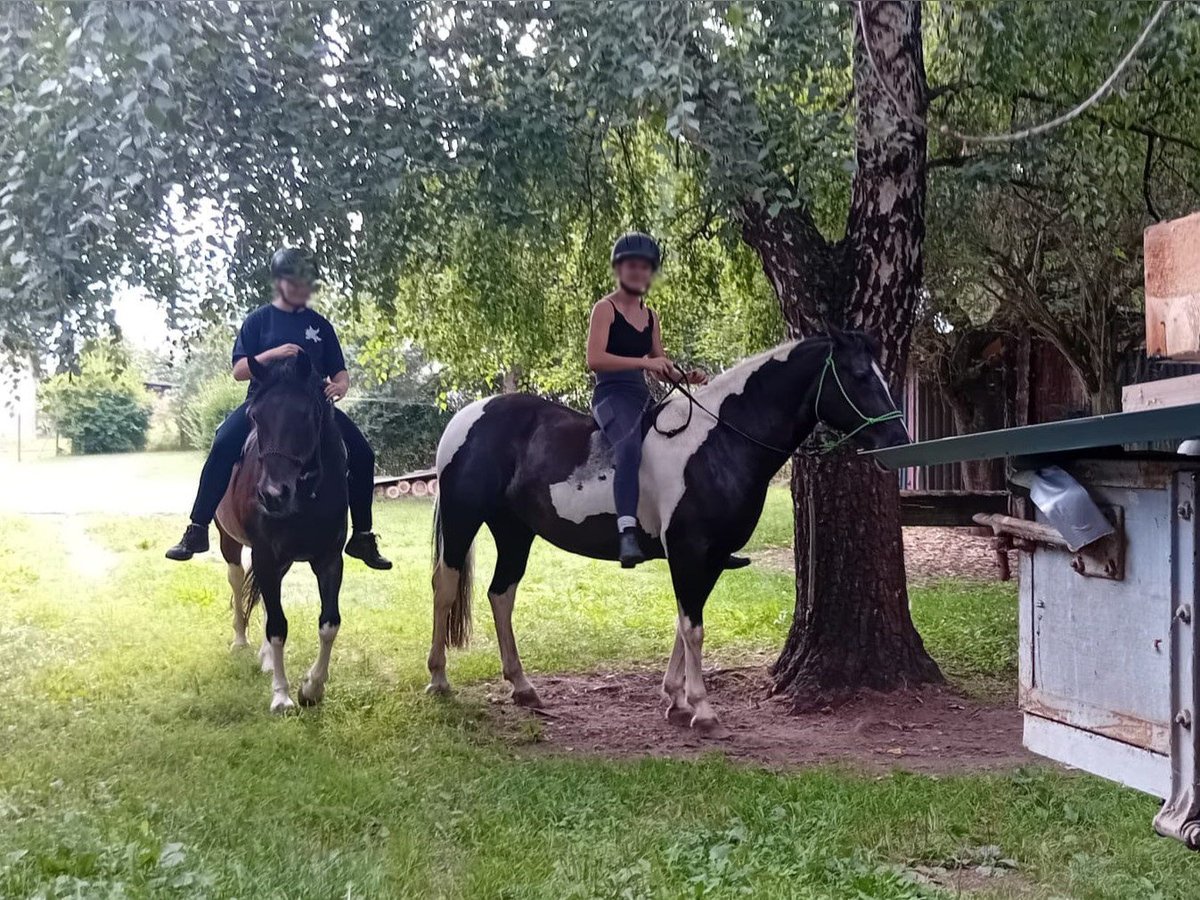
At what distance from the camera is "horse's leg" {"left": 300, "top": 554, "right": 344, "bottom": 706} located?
5.64m

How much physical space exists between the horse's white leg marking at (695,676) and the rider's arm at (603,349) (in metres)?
1.43

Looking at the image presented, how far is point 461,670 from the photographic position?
21.9 feet

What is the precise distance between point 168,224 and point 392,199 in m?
1.10

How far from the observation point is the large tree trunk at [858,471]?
5789 millimetres

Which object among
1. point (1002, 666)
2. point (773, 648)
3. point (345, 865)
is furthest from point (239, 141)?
point (1002, 666)

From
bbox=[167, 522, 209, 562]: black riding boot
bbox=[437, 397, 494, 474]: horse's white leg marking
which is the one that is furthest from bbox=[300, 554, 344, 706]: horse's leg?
bbox=[437, 397, 494, 474]: horse's white leg marking

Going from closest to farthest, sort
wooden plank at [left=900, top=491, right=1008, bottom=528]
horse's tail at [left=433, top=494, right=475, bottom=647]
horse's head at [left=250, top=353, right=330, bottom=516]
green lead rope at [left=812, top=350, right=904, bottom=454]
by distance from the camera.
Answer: green lead rope at [left=812, top=350, right=904, bottom=454] → horse's head at [left=250, top=353, right=330, bottom=516] → horse's tail at [left=433, top=494, right=475, bottom=647] → wooden plank at [left=900, top=491, right=1008, bottom=528]

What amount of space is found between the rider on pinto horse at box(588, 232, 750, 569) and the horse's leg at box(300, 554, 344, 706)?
1.73 meters

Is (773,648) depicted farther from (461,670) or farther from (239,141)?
(239,141)

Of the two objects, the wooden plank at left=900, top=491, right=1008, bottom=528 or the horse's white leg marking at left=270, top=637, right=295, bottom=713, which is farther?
the wooden plank at left=900, top=491, right=1008, bottom=528

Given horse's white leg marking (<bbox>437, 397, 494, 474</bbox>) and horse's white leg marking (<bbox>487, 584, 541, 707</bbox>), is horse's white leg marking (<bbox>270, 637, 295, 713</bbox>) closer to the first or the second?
horse's white leg marking (<bbox>487, 584, 541, 707</bbox>)

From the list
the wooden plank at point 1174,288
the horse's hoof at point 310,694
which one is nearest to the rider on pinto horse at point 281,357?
the horse's hoof at point 310,694

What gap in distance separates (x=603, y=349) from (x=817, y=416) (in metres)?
1.19

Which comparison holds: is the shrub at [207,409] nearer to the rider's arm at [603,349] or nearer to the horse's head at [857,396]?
the rider's arm at [603,349]
